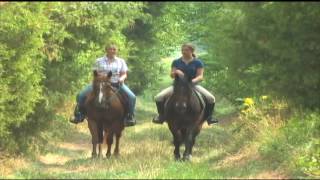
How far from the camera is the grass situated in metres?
12.2

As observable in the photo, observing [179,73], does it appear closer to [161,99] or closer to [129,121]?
[161,99]

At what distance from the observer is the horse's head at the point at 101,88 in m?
15.6

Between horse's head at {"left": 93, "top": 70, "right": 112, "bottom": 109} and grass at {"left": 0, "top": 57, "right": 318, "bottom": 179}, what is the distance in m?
1.36

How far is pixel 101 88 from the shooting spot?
1562 centimetres

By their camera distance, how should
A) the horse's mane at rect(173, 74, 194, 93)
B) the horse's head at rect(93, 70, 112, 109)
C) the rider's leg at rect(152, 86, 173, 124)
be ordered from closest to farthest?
the horse's mane at rect(173, 74, 194, 93), the horse's head at rect(93, 70, 112, 109), the rider's leg at rect(152, 86, 173, 124)

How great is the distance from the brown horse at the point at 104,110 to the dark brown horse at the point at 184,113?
1.36m

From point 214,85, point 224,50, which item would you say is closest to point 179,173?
point 224,50

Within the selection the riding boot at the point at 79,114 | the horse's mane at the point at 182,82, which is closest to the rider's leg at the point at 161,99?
the horse's mane at the point at 182,82

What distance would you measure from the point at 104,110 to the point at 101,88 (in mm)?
633

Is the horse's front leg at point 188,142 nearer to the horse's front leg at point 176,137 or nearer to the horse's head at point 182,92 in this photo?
the horse's front leg at point 176,137

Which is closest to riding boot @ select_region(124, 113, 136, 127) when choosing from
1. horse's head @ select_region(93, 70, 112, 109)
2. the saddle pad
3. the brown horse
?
the brown horse

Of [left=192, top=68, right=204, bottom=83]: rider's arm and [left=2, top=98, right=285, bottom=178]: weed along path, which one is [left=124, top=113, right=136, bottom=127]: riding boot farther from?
[left=192, top=68, right=204, bottom=83]: rider's arm

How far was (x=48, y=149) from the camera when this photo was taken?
64.6 ft

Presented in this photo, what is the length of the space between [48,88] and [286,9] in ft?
37.1
